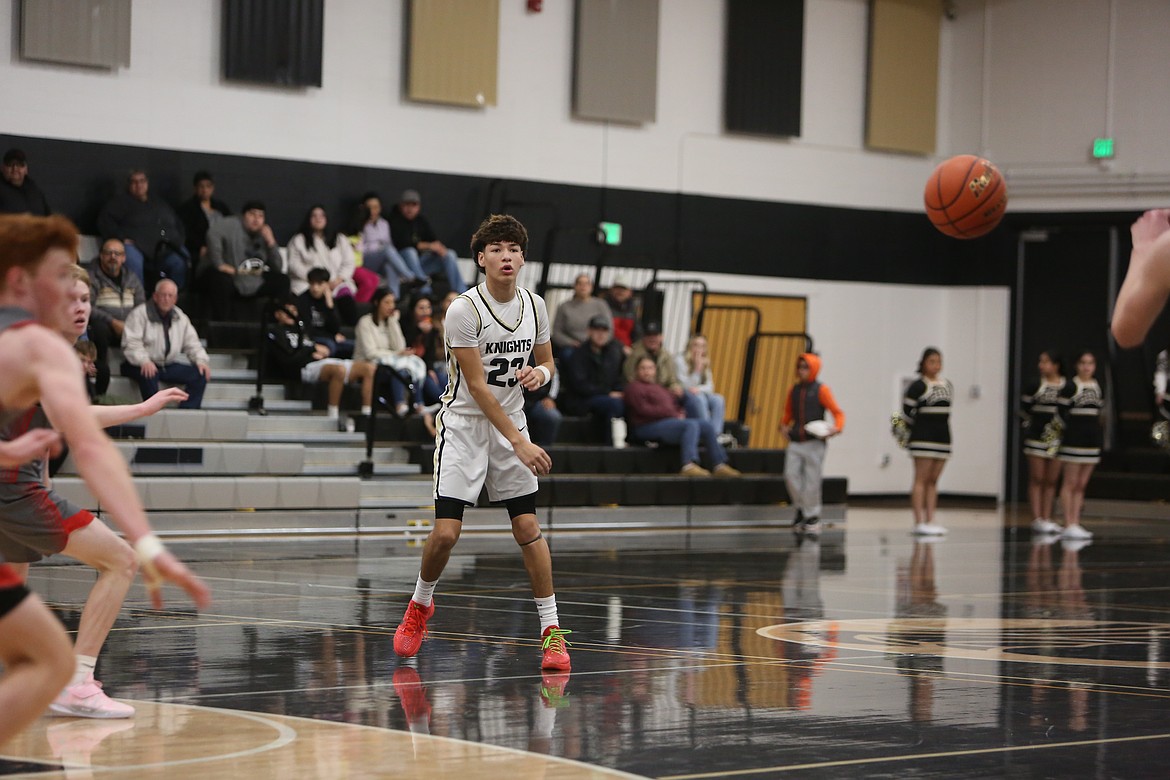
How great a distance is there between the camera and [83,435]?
3547mm

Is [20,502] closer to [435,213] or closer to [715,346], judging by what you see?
[435,213]

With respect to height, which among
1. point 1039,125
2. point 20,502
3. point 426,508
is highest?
point 1039,125

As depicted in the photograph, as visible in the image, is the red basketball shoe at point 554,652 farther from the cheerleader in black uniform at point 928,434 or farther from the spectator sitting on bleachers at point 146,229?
the cheerleader in black uniform at point 928,434

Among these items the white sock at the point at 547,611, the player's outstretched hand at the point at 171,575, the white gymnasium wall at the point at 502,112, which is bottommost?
the white sock at the point at 547,611

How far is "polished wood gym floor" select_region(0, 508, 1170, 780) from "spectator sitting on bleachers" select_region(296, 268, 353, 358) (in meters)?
3.82

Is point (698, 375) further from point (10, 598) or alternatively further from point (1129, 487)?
point (10, 598)

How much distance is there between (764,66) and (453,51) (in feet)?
15.1

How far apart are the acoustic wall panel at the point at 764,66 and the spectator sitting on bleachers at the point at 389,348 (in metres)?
7.14

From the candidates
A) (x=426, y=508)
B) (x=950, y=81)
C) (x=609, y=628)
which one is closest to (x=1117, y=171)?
(x=950, y=81)

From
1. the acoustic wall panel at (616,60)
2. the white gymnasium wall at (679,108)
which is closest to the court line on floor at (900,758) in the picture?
the white gymnasium wall at (679,108)

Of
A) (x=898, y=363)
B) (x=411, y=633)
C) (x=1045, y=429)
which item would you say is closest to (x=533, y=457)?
(x=411, y=633)

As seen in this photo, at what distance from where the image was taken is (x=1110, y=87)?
2128 cm

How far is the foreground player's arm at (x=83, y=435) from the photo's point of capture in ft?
11.2

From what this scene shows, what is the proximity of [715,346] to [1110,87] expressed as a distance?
20.9 ft
